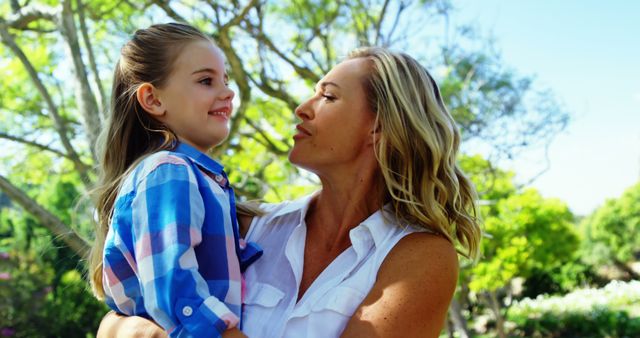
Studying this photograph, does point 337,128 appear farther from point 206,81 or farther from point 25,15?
point 25,15

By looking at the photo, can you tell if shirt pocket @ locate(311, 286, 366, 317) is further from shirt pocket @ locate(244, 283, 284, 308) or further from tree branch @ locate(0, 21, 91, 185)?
tree branch @ locate(0, 21, 91, 185)

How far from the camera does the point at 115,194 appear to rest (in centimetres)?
184

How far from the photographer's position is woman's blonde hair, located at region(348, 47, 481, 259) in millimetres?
1943

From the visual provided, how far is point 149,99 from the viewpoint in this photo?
6.20 ft

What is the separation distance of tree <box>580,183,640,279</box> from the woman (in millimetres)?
27417

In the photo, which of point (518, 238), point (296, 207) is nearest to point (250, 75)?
point (296, 207)

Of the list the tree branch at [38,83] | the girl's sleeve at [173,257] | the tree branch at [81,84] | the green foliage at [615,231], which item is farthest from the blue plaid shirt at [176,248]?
the green foliage at [615,231]

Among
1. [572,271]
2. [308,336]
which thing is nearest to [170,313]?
[308,336]

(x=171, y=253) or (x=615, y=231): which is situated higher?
(x=171, y=253)

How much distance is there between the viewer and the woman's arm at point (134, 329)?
150cm

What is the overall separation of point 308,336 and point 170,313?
432 mm

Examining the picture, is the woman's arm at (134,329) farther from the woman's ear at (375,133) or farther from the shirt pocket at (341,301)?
the woman's ear at (375,133)

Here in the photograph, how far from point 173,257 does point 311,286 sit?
1.73 ft

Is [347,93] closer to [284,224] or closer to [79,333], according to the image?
[284,224]
